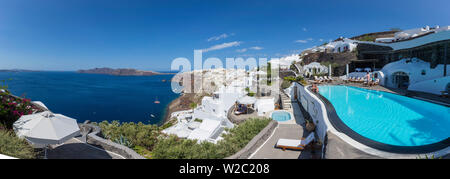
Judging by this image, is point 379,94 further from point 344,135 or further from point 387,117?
point 344,135

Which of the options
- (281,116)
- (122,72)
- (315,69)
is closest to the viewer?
(281,116)

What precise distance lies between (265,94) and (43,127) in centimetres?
1388

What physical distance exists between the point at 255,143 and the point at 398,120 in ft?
16.6

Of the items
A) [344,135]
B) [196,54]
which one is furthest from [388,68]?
[196,54]

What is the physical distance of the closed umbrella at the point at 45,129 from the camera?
12.8ft

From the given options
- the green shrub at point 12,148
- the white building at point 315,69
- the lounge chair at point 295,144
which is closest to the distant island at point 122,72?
the white building at point 315,69

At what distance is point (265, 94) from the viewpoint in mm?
15547

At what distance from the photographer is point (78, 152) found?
5551mm

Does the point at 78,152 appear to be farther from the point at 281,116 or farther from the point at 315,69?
the point at 315,69

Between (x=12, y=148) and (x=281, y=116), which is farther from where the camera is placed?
(x=281, y=116)

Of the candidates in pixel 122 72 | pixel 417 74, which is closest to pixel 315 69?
pixel 417 74

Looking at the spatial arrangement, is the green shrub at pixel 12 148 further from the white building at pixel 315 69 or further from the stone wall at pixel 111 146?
the white building at pixel 315 69

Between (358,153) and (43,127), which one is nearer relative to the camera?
(358,153)

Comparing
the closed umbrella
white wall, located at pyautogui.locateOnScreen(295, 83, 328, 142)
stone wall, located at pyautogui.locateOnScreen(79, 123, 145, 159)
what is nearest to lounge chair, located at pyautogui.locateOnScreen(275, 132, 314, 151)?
white wall, located at pyautogui.locateOnScreen(295, 83, 328, 142)
